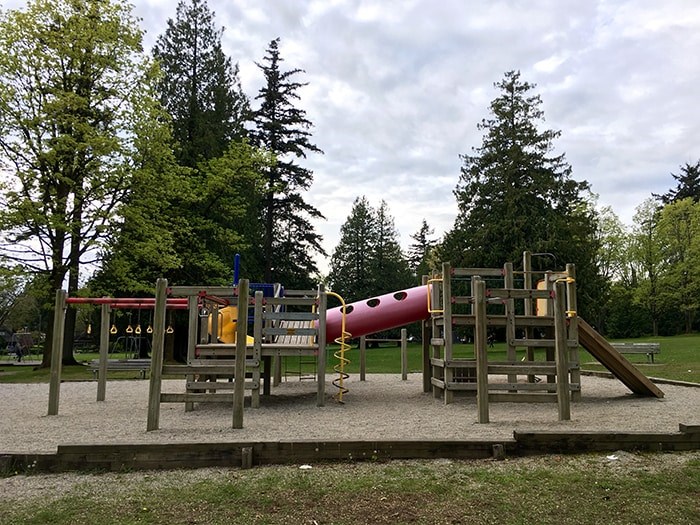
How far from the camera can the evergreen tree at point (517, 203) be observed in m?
37.1

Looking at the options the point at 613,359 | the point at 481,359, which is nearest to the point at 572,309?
the point at 613,359

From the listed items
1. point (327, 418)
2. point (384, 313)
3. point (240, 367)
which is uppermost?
point (384, 313)

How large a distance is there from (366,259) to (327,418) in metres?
55.7

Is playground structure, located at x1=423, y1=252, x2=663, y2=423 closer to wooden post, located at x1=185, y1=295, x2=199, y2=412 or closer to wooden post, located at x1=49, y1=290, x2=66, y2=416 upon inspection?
wooden post, located at x1=185, y1=295, x2=199, y2=412

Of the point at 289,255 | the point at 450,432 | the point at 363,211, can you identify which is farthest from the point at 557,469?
the point at 363,211

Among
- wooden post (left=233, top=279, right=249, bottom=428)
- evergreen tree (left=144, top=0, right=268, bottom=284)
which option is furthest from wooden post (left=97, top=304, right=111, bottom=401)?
evergreen tree (left=144, top=0, right=268, bottom=284)

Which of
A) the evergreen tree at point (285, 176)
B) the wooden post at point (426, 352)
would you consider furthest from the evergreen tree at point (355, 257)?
the wooden post at point (426, 352)

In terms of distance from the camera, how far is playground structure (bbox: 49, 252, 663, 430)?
25.3ft

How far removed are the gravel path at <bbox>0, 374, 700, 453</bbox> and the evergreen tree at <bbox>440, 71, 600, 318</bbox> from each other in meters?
25.8

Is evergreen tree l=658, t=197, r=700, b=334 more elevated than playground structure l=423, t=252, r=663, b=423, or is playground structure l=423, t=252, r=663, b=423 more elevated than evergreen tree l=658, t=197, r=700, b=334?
evergreen tree l=658, t=197, r=700, b=334

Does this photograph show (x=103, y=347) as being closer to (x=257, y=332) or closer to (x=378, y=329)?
(x=257, y=332)

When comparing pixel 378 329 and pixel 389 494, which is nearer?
pixel 389 494

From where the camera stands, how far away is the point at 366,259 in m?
64.3

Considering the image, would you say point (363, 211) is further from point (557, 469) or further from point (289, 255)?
point (557, 469)
